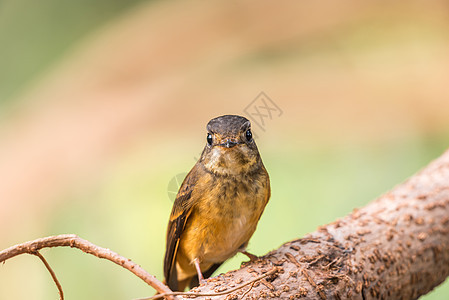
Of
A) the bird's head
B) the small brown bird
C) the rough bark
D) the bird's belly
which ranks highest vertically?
the bird's head

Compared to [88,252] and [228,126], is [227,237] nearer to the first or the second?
[228,126]

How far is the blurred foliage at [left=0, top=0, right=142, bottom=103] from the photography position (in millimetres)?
4598

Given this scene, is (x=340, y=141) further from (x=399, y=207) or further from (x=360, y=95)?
(x=399, y=207)

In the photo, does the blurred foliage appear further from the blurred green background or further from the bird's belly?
the bird's belly

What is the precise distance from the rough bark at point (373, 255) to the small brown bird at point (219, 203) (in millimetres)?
222

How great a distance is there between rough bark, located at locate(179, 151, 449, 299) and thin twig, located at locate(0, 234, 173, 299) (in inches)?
14.2

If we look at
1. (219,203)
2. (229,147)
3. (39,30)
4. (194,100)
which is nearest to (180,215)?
(219,203)

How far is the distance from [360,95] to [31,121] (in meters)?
3.38

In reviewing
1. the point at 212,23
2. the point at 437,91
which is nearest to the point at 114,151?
the point at 212,23

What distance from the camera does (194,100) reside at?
16.4 ft

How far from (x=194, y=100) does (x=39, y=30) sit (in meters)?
1.59

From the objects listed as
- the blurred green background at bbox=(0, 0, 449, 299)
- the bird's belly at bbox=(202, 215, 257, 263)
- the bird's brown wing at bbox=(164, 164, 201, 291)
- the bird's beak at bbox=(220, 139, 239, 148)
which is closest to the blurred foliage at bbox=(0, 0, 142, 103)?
the blurred green background at bbox=(0, 0, 449, 299)

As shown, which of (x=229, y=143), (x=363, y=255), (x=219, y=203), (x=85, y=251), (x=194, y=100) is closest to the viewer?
(x=85, y=251)

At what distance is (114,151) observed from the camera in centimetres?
492
